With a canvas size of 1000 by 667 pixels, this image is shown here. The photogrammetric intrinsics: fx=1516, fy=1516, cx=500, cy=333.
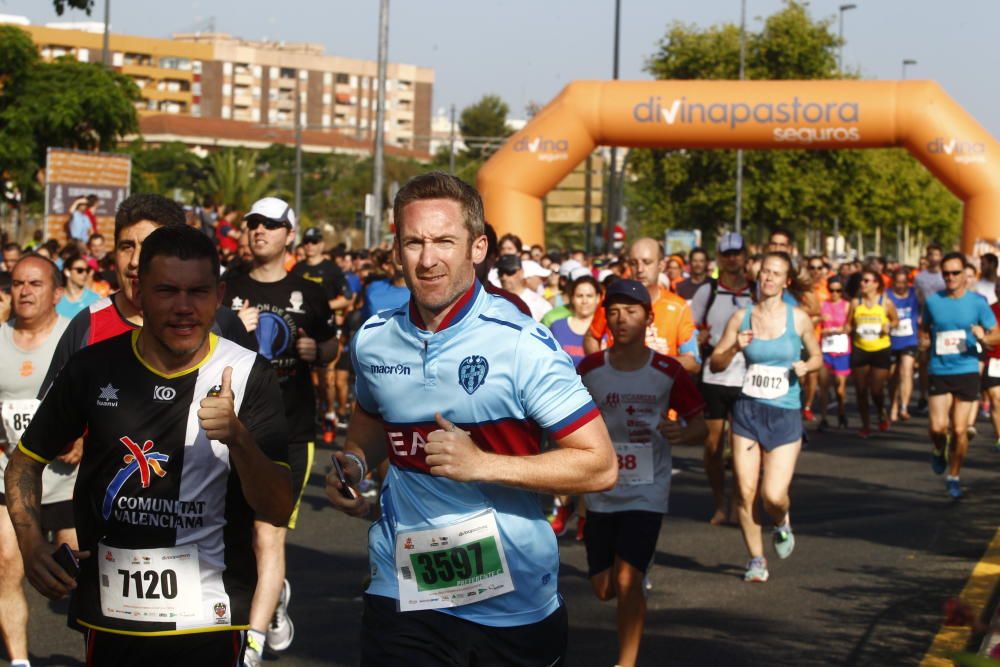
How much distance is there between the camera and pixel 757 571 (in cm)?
898

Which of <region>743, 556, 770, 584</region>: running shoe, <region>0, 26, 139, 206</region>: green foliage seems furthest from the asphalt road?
<region>0, 26, 139, 206</region>: green foliage

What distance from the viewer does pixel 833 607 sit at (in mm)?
8117

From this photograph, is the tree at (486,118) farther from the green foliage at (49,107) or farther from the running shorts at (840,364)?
the running shorts at (840,364)

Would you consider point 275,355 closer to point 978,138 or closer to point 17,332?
point 17,332

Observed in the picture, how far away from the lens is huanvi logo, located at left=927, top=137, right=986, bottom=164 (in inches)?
887

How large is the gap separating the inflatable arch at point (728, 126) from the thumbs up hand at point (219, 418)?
64.3ft

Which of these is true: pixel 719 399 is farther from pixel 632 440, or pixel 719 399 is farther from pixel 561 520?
pixel 632 440

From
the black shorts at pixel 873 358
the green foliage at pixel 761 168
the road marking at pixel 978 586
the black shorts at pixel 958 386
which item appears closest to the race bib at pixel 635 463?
the road marking at pixel 978 586

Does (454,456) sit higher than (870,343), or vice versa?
(870,343)

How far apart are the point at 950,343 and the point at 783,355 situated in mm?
3980

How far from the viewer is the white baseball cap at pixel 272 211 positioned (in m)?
7.16

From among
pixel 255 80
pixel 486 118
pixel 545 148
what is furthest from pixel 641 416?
pixel 255 80

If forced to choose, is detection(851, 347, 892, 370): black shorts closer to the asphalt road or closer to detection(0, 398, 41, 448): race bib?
the asphalt road

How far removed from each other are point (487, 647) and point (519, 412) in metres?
0.62
